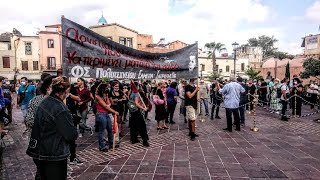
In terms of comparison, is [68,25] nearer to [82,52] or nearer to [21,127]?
[82,52]

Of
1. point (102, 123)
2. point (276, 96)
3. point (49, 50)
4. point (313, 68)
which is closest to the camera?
point (102, 123)

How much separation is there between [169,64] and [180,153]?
2286 millimetres

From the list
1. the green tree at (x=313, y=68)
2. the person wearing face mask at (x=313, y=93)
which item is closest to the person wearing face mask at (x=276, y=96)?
the person wearing face mask at (x=313, y=93)

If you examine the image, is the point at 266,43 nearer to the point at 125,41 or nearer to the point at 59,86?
the point at 125,41

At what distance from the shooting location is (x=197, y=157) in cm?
557

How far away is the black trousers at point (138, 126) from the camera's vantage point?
21.4 feet

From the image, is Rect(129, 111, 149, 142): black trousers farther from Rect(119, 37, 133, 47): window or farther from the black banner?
Rect(119, 37, 133, 47): window

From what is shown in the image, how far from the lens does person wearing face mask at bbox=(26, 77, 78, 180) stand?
266cm

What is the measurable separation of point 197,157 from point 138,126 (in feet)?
5.72

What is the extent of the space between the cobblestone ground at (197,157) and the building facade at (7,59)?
37339 mm

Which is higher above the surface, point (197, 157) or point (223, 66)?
point (223, 66)

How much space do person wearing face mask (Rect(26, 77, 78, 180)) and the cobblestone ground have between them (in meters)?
1.84

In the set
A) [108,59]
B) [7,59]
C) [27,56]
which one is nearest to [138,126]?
[108,59]

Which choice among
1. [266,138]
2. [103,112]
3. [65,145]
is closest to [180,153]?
[103,112]
